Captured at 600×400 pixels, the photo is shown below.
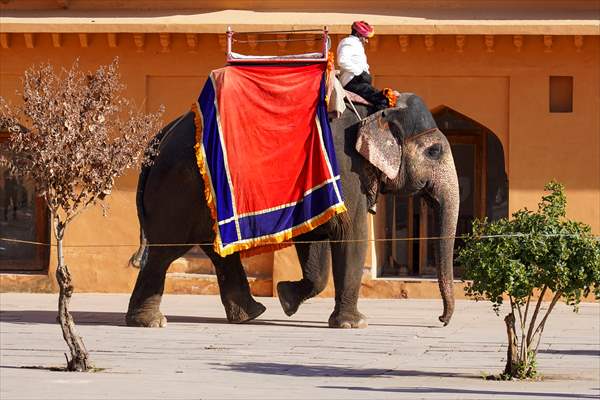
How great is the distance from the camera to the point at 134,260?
59.7 feet

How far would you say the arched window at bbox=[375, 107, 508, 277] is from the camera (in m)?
22.3

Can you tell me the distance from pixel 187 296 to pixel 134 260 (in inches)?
122

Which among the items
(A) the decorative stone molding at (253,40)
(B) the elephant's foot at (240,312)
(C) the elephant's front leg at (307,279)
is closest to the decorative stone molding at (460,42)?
(A) the decorative stone molding at (253,40)

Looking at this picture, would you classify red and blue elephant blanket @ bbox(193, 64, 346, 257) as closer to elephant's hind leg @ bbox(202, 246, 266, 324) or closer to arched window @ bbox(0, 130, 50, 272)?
elephant's hind leg @ bbox(202, 246, 266, 324)

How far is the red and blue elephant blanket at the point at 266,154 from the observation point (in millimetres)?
16594

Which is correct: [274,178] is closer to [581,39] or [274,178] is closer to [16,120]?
[16,120]

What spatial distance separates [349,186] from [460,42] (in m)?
4.60

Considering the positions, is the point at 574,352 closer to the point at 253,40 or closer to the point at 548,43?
the point at 548,43

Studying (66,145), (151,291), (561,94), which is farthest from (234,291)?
(561,94)

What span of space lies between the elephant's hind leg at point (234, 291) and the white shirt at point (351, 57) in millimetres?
2174

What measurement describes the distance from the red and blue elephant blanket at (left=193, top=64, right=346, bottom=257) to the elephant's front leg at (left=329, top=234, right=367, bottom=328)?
0.49m

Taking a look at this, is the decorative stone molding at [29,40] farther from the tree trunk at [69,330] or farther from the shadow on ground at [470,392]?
the shadow on ground at [470,392]

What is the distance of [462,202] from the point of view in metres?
22.6

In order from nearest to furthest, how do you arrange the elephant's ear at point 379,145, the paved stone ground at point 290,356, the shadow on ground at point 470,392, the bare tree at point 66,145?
the shadow on ground at point 470,392 < the paved stone ground at point 290,356 < the bare tree at point 66,145 < the elephant's ear at point 379,145
